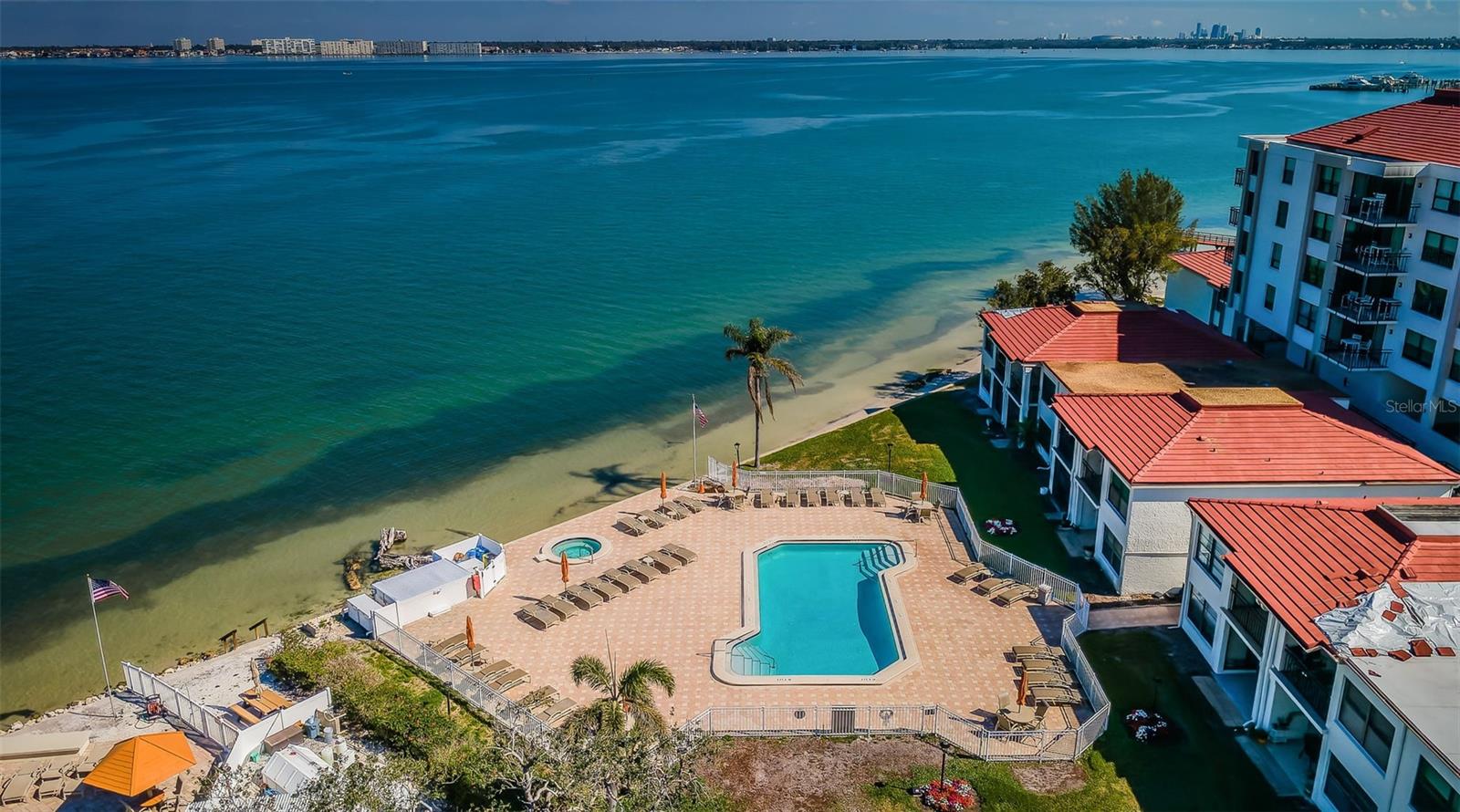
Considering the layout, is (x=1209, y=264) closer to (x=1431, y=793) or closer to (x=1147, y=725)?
(x=1147, y=725)

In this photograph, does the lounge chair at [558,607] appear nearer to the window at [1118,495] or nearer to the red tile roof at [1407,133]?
the window at [1118,495]

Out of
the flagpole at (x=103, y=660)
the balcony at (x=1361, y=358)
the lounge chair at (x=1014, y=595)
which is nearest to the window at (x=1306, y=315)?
the balcony at (x=1361, y=358)

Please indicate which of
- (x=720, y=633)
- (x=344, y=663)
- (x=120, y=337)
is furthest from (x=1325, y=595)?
(x=120, y=337)

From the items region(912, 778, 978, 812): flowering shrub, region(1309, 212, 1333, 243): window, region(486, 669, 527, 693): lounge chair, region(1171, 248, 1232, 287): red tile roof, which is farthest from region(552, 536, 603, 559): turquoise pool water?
region(1171, 248, 1232, 287): red tile roof

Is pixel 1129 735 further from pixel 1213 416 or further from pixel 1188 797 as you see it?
pixel 1213 416

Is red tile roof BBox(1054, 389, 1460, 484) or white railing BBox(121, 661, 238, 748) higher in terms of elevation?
red tile roof BBox(1054, 389, 1460, 484)

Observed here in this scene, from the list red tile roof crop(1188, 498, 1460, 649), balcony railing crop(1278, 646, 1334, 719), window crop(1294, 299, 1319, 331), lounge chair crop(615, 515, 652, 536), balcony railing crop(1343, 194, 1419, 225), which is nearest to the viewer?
balcony railing crop(1278, 646, 1334, 719)

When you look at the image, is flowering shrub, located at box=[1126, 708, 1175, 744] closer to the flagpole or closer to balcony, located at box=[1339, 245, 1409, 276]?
balcony, located at box=[1339, 245, 1409, 276]

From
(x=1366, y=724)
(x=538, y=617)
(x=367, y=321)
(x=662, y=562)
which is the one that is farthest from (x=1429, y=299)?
(x=367, y=321)
